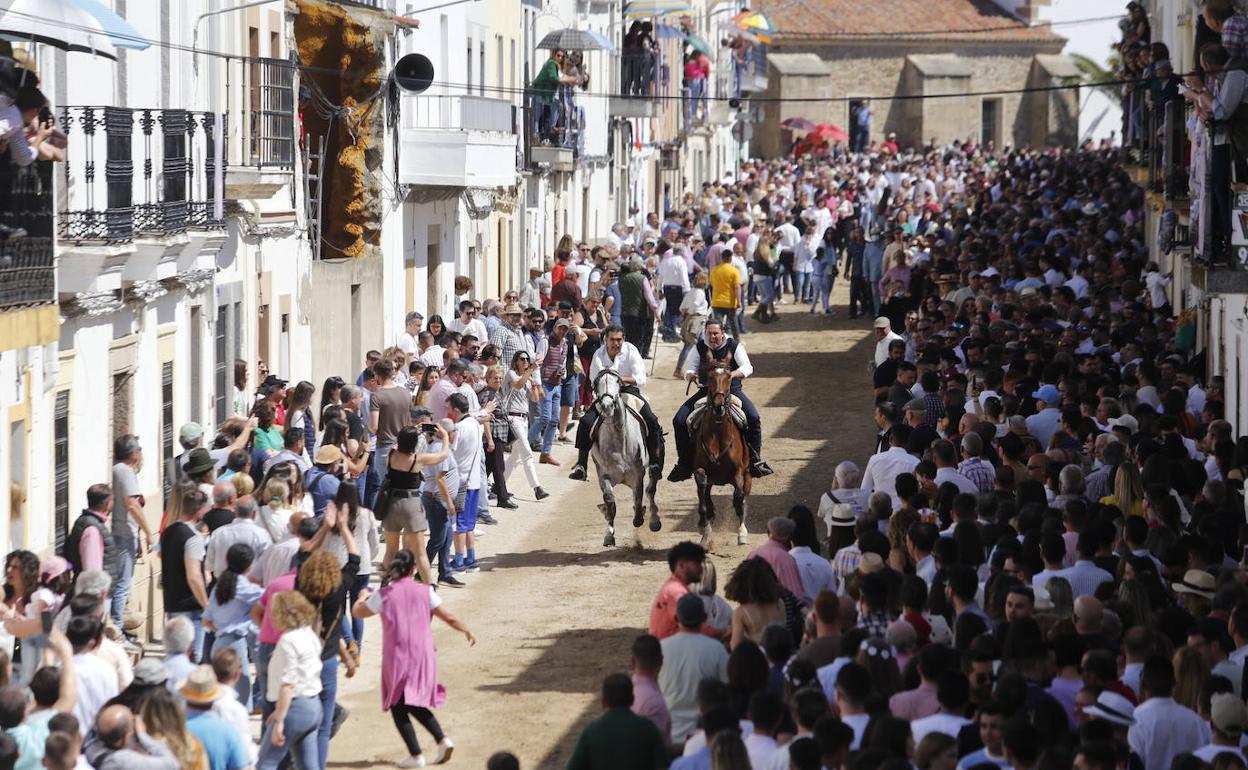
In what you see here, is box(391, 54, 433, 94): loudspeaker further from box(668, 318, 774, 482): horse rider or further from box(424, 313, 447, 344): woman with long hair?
box(668, 318, 774, 482): horse rider

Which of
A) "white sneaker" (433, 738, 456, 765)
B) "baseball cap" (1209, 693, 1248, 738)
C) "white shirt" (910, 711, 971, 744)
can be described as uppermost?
"baseball cap" (1209, 693, 1248, 738)

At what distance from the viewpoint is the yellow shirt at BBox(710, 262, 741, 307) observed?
110 feet

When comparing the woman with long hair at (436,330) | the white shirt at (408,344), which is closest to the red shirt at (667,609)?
Answer: the white shirt at (408,344)

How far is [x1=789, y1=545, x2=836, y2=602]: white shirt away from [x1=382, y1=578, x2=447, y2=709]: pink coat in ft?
7.30

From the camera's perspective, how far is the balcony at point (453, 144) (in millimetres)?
29719

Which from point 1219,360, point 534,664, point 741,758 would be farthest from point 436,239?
point 741,758

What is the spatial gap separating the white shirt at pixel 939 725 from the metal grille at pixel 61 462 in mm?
9205

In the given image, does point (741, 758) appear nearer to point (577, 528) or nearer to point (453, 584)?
point (453, 584)

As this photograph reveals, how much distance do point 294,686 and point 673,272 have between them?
22.4 meters

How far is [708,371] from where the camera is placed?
764 inches

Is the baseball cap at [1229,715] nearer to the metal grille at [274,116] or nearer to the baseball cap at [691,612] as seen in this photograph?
the baseball cap at [691,612]

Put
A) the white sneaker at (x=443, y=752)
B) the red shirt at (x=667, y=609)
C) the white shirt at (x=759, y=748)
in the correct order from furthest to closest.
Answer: the white sneaker at (x=443, y=752)
the red shirt at (x=667, y=609)
the white shirt at (x=759, y=748)

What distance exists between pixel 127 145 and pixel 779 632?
962cm

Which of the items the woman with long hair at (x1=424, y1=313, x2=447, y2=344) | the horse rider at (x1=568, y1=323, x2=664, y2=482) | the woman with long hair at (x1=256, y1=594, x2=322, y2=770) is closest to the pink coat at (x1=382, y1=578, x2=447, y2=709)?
the woman with long hair at (x1=256, y1=594, x2=322, y2=770)
